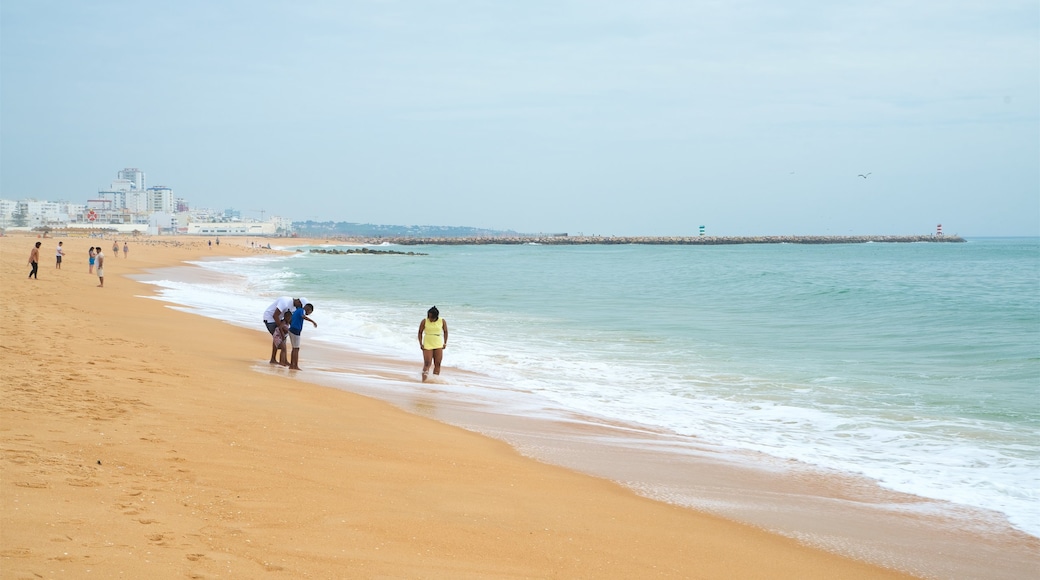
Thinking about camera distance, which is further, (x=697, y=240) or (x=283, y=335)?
(x=697, y=240)

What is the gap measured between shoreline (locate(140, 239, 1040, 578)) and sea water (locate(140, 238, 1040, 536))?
0.36 metres

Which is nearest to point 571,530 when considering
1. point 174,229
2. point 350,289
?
point 350,289

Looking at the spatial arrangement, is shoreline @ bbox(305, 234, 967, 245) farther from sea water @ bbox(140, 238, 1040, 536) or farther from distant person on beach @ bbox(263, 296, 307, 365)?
distant person on beach @ bbox(263, 296, 307, 365)

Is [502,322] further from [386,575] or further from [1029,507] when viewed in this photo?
[386,575]

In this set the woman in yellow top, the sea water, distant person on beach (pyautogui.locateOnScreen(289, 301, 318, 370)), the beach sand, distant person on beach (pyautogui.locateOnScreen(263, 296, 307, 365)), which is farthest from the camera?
distant person on beach (pyautogui.locateOnScreen(263, 296, 307, 365))

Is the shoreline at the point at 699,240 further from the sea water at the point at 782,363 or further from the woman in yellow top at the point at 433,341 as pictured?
the woman in yellow top at the point at 433,341

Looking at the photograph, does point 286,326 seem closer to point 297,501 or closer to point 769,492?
point 297,501

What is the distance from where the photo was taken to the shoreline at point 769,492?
5.64m

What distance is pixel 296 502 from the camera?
527 cm

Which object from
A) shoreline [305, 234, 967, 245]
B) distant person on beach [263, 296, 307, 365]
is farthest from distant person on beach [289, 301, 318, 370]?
shoreline [305, 234, 967, 245]

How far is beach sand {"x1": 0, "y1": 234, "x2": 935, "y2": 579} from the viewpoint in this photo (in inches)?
168

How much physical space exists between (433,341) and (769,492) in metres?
6.37

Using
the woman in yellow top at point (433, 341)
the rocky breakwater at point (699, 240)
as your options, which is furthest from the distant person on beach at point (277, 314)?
the rocky breakwater at point (699, 240)

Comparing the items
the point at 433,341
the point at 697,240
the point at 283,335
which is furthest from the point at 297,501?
the point at 697,240
